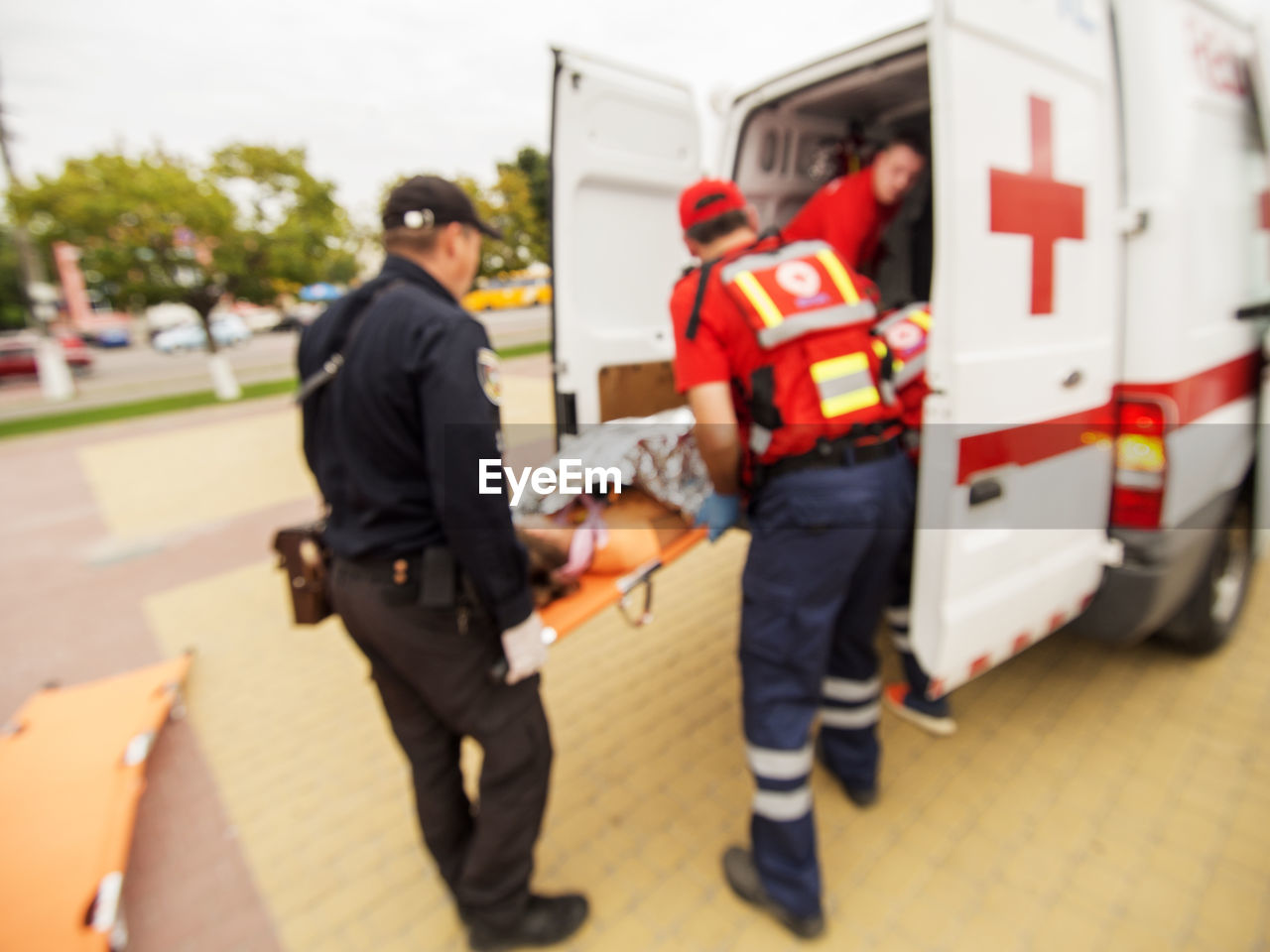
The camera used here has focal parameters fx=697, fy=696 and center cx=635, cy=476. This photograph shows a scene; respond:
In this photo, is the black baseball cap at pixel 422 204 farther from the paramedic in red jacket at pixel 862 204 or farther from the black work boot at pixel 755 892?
the black work boot at pixel 755 892

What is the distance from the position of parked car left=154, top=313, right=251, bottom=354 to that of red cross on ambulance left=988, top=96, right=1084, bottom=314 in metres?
30.7

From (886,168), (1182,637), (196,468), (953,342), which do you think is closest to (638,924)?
(953,342)

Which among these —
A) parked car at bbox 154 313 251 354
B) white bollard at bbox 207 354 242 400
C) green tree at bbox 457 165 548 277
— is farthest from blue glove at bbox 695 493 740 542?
parked car at bbox 154 313 251 354

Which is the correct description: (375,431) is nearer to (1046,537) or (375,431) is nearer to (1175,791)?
(1046,537)

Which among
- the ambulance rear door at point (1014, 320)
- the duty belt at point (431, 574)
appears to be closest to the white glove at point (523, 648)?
the duty belt at point (431, 574)

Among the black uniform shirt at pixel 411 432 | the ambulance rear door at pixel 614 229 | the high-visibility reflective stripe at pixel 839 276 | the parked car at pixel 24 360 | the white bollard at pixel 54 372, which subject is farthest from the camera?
the parked car at pixel 24 360

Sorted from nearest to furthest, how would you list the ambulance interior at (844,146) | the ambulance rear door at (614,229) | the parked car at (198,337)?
the ambulance rear door at (614,229), the ambulance interior at (844,146), the parked car at (198,337)

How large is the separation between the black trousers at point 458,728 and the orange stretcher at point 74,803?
37.2 inches

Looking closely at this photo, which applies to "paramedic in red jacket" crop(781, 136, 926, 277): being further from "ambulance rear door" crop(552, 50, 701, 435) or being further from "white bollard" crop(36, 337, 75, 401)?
"white bollard" crop(36, 337, 75, 401)

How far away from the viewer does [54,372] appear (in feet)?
48.3

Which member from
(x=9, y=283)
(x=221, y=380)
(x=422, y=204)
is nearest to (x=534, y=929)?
(x=422, y=204)

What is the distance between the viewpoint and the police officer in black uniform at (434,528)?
148cm

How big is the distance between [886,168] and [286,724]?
3354 millimetres

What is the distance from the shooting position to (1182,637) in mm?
2771
